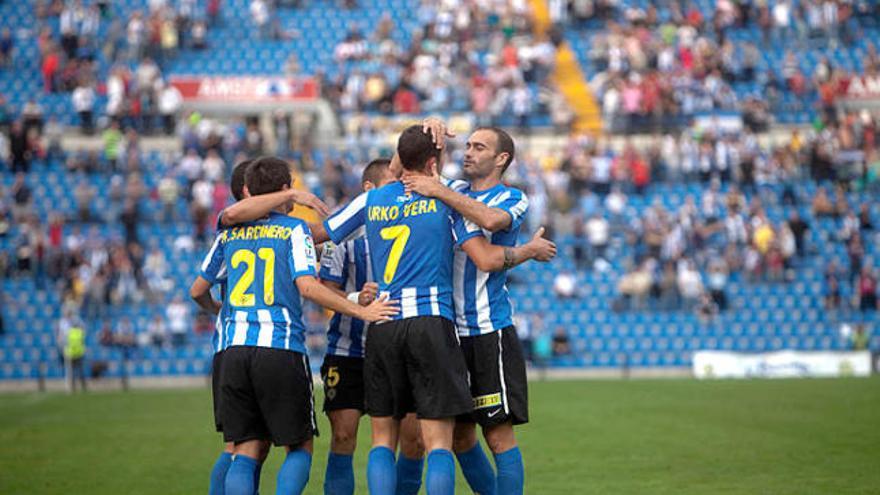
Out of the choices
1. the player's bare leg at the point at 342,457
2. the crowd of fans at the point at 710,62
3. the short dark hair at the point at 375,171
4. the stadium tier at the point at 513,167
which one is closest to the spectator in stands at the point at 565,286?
the stadium tier at the point at 513,167

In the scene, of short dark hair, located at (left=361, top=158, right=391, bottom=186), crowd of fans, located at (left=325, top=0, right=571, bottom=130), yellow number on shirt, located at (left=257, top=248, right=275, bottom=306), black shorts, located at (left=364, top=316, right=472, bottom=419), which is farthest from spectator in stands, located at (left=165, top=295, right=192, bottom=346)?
black shorts, located at (left=364, top=316, right=472, bottom=419)

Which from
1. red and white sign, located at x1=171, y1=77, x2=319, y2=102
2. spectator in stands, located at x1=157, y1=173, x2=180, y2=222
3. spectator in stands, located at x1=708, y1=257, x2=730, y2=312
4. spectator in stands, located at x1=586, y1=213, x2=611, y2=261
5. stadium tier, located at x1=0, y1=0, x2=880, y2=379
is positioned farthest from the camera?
red and white sign, located at x1=171, y1=77, x2=319, y2=102

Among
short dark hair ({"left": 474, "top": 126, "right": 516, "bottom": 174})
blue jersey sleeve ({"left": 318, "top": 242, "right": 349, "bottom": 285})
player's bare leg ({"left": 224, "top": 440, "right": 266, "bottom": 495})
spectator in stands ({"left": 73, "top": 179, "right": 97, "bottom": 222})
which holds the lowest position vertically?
player's bare leg ({"left": 224, "top": 440, "right": 266, "bottom": 495})

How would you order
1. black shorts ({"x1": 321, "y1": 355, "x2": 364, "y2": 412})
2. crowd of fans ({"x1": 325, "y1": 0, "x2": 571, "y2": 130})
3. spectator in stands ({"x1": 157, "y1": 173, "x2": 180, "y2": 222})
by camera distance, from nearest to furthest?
black shorts ({"x1": 321, "y1": 355, "x2": 364, "y2": 412}) < spectator in stands ({"x1": 157, "y1": 173, "x2": 180, "y2": 222}) < crowd of fans ({"x1": 325, "y1": 0, "x2": 571, "y2": 130})

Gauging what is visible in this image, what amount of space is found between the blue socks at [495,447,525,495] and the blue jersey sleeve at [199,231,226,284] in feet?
7.23

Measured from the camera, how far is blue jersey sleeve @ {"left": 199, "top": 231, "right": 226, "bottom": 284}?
8.90 m

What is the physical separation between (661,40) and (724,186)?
22.1ft

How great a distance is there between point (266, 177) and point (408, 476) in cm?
226

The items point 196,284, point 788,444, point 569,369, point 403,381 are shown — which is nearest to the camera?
point 403,381

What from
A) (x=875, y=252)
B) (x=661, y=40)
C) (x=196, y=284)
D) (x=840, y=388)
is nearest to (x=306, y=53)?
(x=661, y=40)

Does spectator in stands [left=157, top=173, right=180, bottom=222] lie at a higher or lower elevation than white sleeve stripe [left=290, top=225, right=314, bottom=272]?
higher

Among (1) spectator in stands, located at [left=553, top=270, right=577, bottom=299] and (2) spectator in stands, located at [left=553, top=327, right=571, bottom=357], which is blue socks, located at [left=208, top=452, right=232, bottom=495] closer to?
(2) spectator in stands, located at [left=553, top=327, right=571, bottom=357]

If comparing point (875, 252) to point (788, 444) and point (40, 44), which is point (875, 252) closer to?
point (788, 444)

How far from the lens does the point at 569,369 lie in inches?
1219
